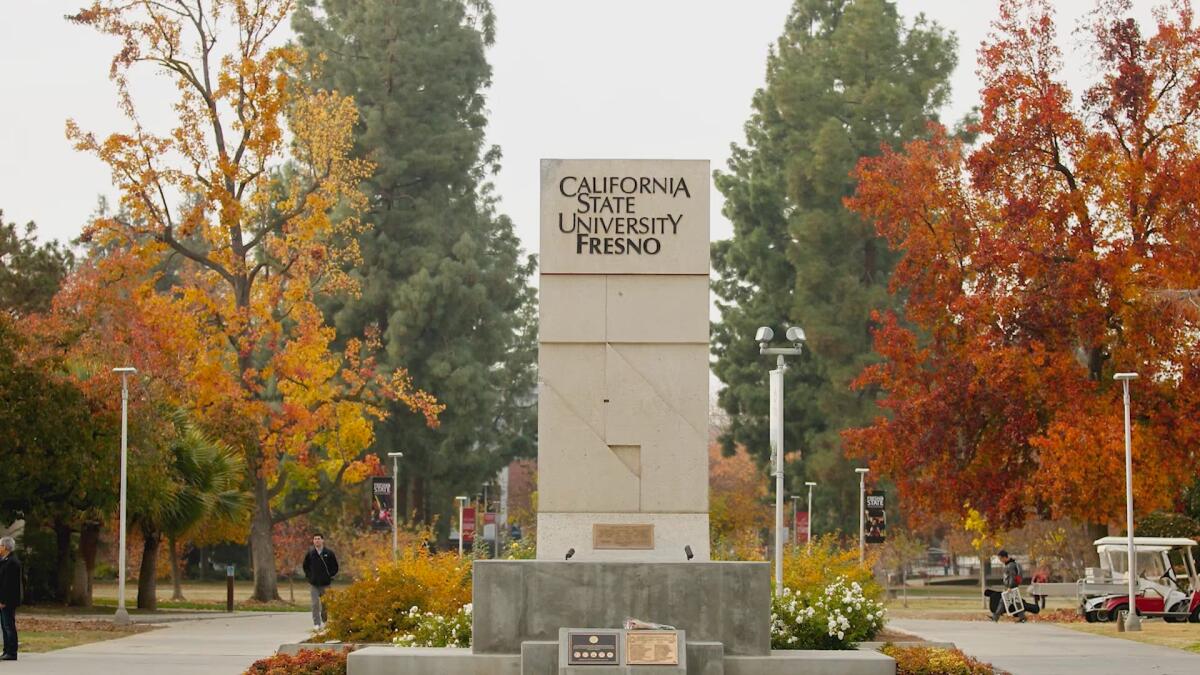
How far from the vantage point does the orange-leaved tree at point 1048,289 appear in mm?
42000

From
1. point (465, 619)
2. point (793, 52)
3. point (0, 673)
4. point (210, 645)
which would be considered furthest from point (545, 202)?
point (793, 52)

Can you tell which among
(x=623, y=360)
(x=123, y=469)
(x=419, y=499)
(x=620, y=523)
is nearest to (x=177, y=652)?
(x=123, y=469)

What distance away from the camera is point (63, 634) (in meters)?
29.7

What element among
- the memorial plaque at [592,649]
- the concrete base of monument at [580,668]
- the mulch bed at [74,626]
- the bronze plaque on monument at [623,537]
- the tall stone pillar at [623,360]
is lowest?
the mulch bed at [74,626]

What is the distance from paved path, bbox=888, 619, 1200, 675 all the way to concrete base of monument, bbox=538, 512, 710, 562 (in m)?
Answer: 7.02

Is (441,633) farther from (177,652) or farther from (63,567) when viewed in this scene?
(63,567)

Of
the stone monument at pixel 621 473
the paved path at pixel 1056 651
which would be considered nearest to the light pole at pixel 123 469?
the paved path at pixel 1056 651

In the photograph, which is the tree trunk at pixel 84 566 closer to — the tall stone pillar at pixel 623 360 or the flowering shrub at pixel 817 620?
the flowering shrub at pixel 817 620

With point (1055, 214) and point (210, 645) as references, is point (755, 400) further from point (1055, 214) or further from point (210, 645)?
point (210, 645)

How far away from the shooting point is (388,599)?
79.3ft

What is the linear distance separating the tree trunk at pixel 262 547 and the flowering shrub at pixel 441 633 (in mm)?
31150

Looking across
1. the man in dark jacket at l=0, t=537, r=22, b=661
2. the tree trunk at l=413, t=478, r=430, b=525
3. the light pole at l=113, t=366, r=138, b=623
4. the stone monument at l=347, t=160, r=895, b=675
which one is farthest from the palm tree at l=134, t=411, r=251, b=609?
the tree trunk at l=413, t=478, r=430, b=525

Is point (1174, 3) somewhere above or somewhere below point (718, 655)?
above

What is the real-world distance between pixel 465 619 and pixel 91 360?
74.1 ft
